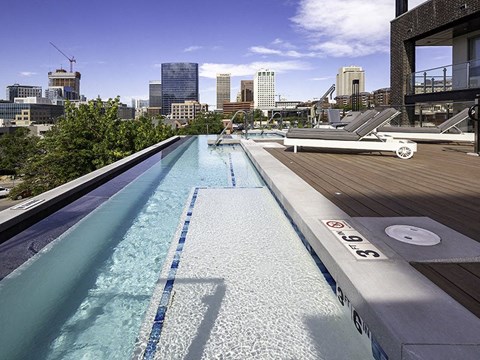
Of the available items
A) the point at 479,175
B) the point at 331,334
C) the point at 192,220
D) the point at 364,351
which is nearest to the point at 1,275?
the point at 192,220

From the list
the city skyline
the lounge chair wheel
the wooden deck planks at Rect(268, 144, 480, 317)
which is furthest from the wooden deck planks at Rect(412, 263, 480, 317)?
the city skyline

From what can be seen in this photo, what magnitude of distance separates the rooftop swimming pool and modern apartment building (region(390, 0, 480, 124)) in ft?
29.6

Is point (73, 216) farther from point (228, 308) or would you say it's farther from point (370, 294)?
point (370, 294)

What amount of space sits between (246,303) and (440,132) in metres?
9.52

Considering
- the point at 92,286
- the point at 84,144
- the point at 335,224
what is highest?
the point at 84,144

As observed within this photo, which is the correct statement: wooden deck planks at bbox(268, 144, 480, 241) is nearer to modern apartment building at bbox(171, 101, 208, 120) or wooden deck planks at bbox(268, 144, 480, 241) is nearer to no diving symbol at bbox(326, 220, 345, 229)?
no diving symbol at bbox(326, 220, 345, 229)

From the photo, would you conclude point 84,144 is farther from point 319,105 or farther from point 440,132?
point 440,132

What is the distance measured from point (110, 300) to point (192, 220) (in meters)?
1.46

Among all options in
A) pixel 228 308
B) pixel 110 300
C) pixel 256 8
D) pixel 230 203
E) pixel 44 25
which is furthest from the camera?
pixel 44 25

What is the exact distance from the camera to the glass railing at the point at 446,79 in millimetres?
11266

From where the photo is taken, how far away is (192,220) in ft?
11.6

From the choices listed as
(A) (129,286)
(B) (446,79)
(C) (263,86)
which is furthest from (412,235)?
(C) (263,86)

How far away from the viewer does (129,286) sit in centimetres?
231

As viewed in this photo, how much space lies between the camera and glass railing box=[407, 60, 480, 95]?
11.3 meters
